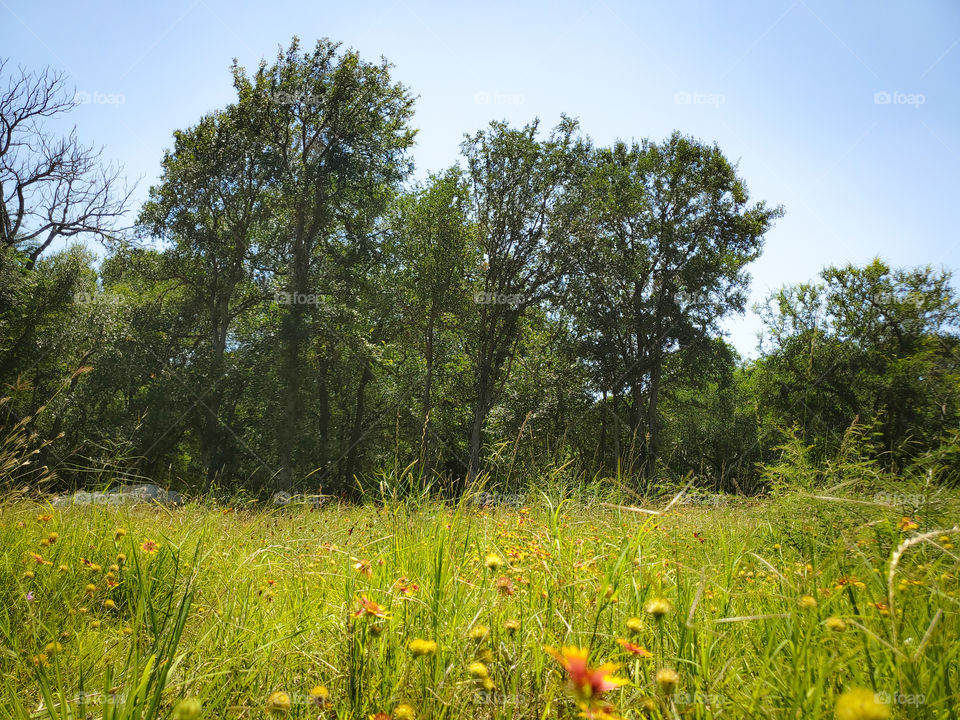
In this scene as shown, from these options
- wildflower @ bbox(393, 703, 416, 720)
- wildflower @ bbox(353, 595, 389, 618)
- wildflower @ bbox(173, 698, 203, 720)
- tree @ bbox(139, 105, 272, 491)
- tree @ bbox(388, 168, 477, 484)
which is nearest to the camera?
wildflower @ bbox(173, 698, 203, 720)

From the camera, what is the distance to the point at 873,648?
4.66ft

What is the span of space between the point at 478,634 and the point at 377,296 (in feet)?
54.0

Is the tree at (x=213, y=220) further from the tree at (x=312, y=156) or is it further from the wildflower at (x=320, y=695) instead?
the wildflower at (x=320, y=695)

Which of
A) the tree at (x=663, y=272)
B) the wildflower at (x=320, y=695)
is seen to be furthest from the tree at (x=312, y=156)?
the wildflower at (x=320, y=695)

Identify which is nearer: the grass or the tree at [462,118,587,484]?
the grass

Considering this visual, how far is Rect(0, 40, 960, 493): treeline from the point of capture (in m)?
16.6

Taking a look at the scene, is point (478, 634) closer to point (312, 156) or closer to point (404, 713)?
point (404, 713)

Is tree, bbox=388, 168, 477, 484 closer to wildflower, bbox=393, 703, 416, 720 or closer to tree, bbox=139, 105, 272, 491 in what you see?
tree, bbox=139, 105, 272, 491

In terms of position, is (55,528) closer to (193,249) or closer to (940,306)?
(193,249)

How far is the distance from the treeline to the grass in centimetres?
1331

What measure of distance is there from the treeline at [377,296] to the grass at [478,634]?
13.3 m

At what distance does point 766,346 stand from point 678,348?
6856mm

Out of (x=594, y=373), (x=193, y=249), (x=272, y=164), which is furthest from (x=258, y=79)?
(x=594, y=373)

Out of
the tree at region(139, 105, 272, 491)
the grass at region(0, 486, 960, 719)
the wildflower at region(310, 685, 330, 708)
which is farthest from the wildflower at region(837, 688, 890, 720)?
the tree at region(139, 105, 272, 491)
